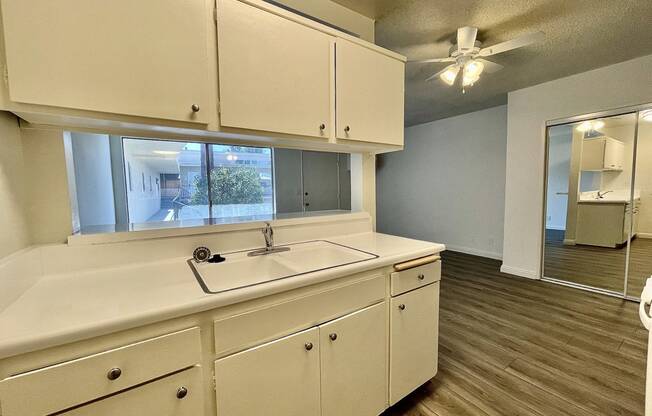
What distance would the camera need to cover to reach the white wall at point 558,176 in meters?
3.16

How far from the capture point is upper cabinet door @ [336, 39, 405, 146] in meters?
1.51

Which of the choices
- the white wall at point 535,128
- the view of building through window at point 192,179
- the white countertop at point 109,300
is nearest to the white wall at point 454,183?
the white wall at point 535,128

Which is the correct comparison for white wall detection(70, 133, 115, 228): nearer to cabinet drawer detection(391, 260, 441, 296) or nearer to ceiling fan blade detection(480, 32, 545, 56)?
cabinet drawer detection(391, 260, 441, 296)

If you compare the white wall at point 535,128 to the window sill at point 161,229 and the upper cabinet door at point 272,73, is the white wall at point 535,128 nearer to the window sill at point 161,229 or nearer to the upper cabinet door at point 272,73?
the window sill at point 161,229

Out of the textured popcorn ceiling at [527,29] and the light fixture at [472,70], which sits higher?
the textured popcorn ceiling at [527,29]

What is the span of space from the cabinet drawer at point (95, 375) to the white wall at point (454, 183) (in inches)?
183

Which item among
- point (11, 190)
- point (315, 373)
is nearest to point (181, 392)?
point (315, 373)

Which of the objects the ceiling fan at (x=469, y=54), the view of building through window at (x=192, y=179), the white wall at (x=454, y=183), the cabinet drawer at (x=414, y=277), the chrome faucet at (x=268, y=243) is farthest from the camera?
the white wall at (x=454, y=183)

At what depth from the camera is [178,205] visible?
4480 millimetres

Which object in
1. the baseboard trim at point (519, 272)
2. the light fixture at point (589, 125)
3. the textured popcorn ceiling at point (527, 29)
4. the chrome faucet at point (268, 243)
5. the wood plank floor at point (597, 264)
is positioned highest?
the textured popcorn ceiling at point (527, 29)

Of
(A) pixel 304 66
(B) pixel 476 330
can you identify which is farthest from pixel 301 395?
(B) pixel 476 330

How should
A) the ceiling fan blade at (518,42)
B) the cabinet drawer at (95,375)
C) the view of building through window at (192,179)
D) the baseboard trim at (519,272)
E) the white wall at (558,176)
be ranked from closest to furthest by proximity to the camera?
the cabinet drawer at (95,375) → the ceiling fan blade at (518,42) → the white wall at (558,176) → the baseboard trim at (519,272) → the view of building through window at (192,179)

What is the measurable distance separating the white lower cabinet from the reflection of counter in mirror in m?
3.29

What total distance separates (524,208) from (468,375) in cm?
261
